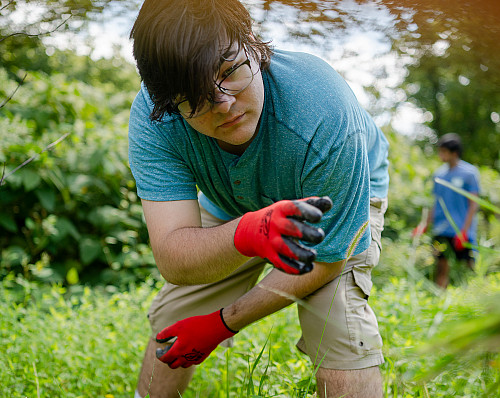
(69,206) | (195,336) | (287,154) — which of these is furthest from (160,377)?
(69,206)

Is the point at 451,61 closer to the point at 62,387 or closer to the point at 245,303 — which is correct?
the point at 245,303

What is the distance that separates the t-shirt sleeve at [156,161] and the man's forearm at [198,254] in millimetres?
141

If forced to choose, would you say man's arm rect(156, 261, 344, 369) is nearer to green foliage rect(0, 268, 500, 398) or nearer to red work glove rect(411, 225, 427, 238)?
green foliage rect(0, 268, 500, 398)

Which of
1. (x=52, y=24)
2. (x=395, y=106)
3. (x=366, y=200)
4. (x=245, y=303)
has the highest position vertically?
(x=52, y=24)

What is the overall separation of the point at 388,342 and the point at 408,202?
3.56 m

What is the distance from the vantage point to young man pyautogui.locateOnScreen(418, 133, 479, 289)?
14.3 ft

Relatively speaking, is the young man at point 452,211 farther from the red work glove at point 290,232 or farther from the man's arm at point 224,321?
the red work glove at point 290,232

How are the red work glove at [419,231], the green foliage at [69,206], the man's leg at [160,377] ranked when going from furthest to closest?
the red work glove at [419,231]
the green foliage at [69,206]
the man's leg at [160,377]

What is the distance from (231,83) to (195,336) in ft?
2.63

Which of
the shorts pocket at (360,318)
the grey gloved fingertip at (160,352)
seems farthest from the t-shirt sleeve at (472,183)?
the grey gloved fingertip at (160,352)

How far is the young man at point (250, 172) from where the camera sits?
113cm

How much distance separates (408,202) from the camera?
5.38 metres

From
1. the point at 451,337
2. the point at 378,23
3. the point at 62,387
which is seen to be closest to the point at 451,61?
the point at 378,23

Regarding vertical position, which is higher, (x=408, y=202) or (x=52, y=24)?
(x=52, y=24)
